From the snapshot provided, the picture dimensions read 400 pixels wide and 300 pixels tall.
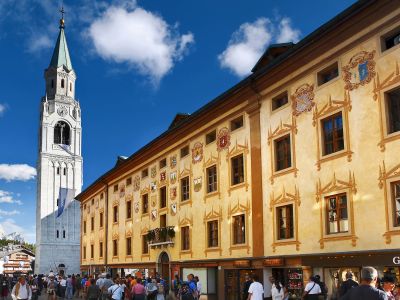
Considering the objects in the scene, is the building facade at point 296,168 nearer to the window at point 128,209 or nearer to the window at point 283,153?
the window at point 283,153

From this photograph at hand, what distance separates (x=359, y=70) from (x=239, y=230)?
10.8 meters

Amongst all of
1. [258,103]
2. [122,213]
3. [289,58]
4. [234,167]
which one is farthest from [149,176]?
[289,58]

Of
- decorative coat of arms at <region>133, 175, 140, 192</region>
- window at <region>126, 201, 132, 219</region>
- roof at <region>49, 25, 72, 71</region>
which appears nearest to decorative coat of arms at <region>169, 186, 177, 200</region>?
decorative coat of arms at <region>133, 175, 140, 192</region>

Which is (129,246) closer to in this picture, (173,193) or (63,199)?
(173,193)

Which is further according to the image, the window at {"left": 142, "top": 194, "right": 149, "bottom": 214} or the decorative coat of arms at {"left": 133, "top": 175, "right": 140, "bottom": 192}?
the decorative coat of arms at {"left": 133, "top": 175, "right": 140, "bottom": 192}

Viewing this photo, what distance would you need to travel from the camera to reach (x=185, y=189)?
3462cm

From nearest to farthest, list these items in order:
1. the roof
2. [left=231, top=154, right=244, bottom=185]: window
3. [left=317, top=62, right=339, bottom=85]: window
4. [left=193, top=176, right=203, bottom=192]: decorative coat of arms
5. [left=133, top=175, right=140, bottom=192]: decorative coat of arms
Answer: [left=317, top=62, right=339, bottom=85]: window < [left=231, top=154, right=244, bottom=185]: window < [left=193, top=176, right=203, bottom=192]: decorative coat of arms < [left=133, top=175, right=140, bottom=192]: decorative coat of arms < the roof

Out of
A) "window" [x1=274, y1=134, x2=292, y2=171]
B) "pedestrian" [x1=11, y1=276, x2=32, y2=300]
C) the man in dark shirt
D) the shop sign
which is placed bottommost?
"pedestrian" [x1=11, y1=276, x2=32, y2=300]

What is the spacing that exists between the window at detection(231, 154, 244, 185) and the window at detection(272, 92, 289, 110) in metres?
3.65

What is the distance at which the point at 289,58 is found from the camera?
2400 centimetres

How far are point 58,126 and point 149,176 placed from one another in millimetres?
69627

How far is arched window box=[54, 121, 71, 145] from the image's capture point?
105012 millimetres

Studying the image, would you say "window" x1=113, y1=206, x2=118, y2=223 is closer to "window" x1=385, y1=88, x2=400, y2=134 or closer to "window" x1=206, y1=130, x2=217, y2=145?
"window" x1=206, y1=130, x2=217, y2=145

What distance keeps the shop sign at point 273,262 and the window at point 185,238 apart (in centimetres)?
951
